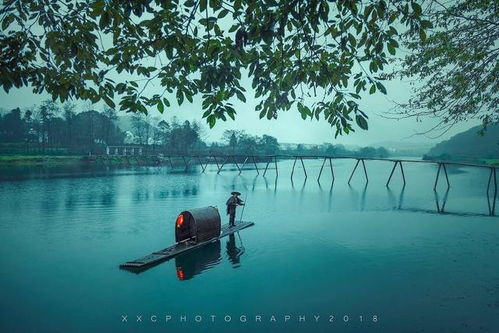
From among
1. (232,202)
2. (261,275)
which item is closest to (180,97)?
(261,275)

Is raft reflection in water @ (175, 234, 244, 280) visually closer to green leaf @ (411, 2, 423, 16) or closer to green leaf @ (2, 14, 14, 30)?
green leaf @ (2, 14, 14, 30)

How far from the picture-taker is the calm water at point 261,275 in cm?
759

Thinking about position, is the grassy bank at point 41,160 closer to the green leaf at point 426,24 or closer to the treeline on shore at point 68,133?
the treeline on shore at point 68,133

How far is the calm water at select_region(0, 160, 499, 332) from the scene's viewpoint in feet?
24.9

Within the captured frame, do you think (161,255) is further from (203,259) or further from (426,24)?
(426,24)

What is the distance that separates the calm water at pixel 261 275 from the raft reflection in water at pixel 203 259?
0.24 feet

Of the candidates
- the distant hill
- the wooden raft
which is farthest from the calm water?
the distant hill

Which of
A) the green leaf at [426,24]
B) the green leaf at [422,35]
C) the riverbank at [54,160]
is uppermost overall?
the green leaf at [426,24]

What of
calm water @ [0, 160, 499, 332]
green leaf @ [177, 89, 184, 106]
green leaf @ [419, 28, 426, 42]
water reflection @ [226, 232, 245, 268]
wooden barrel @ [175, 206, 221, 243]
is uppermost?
green leaf @ [419, 28, 426, 42]

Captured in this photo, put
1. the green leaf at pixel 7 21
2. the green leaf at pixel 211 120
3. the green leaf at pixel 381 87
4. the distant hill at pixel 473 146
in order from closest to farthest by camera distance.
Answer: the green leaf at pixel 381 87 → the green leaf at pixel 211 120 → the green leaf at pixel 7 21 → the distant hill at pixel 473 146

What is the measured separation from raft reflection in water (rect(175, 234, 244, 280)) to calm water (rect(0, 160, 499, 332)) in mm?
72

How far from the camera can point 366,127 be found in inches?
150

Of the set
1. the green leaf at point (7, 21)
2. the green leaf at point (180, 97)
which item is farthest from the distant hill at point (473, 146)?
the green leaf at point (7, 21)

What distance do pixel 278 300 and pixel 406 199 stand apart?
82.9 feet
